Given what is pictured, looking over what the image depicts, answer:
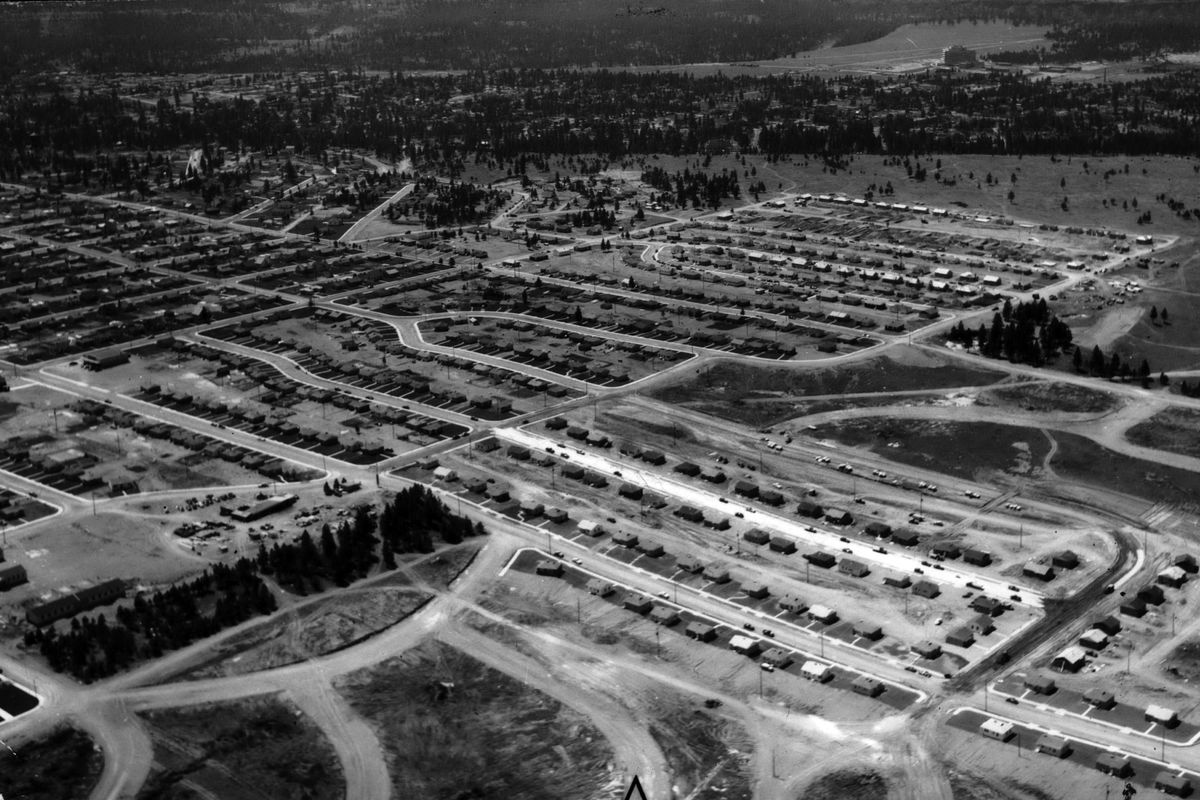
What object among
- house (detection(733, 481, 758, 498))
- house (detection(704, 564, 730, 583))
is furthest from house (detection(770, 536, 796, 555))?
house (detection(733, 481, 758, 498))

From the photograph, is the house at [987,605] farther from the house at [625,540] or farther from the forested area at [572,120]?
the forested area at [572,120]

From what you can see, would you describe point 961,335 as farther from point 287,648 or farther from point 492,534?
point 287,648

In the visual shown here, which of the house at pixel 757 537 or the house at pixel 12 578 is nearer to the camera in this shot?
the house at pixel 12 578

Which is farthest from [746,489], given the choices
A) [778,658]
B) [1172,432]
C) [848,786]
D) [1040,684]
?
[848,786]

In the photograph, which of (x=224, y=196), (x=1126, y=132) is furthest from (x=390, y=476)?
Result: (x=1126, y=132)

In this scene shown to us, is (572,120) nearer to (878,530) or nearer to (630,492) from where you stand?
(630,492)

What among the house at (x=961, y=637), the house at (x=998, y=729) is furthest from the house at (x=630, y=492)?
the house at (x=998, y=729)
